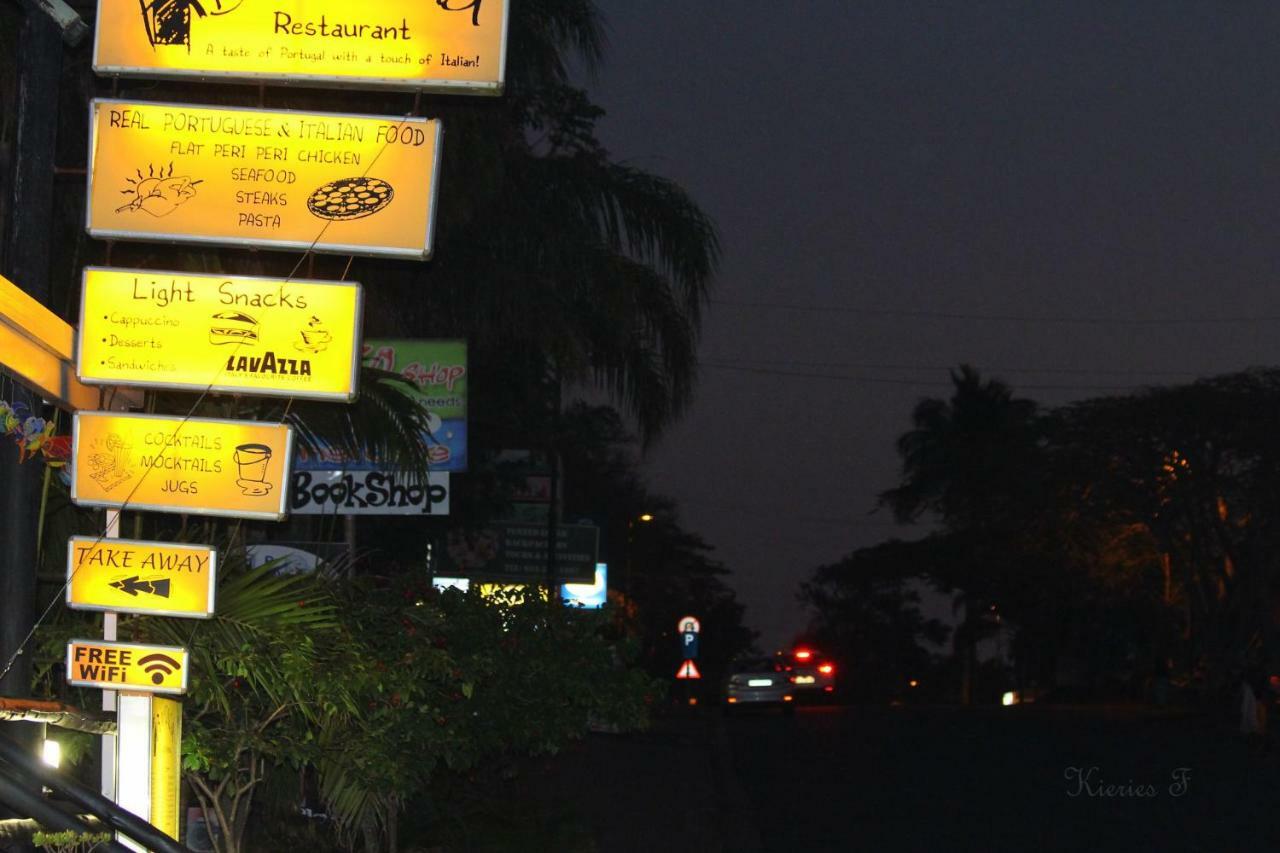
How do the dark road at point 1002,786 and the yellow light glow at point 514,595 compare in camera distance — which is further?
the dark road at point 1002,786

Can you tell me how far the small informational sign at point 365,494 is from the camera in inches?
585

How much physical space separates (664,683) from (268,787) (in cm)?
334

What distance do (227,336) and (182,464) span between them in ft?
1.78

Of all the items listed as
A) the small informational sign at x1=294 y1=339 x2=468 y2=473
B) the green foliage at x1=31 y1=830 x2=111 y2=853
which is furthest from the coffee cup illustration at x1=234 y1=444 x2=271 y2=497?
the small informational sign at x1=294 y1=339 x2=468 y2=473

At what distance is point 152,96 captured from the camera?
9.23 metres

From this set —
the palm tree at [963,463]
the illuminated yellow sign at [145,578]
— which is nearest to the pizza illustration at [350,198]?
the illuminated yellow sign at [145,578]

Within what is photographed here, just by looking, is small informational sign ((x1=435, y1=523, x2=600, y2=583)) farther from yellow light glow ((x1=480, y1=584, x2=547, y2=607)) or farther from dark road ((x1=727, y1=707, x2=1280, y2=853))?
yellow light glow ((x1=480, y1=584, x2=547, y2=607))

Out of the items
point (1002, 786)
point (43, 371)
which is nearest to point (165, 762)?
point (43, 371)

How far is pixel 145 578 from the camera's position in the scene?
6.51m

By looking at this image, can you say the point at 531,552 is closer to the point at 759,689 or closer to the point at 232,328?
the point at 759,689

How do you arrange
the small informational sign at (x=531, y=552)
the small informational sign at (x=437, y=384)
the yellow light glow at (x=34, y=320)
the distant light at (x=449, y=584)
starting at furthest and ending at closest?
the small informational sign at (x=531, y=552)
the small informational sign at (x=437, y=384)
the distant light at (x=449, y=584)
the yellow light glow at (x=34, y=320)

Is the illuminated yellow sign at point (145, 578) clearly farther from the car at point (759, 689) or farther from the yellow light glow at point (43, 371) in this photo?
the car at point (759, 689)

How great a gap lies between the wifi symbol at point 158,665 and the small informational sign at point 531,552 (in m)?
17.6

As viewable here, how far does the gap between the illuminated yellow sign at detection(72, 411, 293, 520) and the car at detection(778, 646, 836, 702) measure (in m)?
30.4
